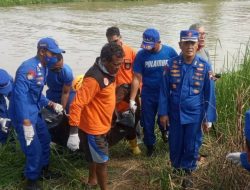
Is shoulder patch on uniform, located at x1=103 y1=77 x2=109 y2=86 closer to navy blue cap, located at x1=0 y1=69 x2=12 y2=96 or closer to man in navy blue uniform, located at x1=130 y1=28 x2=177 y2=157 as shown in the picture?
man in navy blue uniform, located at x1=130 y1=28 x2=177 y2=157

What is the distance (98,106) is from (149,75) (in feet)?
4.39

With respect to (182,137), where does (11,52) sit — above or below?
below

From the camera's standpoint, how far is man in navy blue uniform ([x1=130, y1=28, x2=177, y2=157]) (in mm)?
5074

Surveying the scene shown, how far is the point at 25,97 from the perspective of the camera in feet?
13.4

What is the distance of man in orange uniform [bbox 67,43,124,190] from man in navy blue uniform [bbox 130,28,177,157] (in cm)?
116

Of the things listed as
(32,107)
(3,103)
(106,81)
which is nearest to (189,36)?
(106,81)

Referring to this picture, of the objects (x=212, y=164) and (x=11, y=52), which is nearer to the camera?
(x=212, y=164)

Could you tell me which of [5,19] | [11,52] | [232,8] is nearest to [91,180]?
[11,52]

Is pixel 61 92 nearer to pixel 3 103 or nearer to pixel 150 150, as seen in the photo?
pixel 3 103

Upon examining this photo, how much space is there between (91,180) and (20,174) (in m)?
0.78

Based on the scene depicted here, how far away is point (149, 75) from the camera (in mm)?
5168

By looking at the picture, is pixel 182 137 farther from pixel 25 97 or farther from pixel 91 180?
pixel 25 97

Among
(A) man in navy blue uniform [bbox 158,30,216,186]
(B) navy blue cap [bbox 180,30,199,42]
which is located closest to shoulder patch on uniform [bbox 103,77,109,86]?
(A) man in navy blue uniform [bbox 158,30,216,186]

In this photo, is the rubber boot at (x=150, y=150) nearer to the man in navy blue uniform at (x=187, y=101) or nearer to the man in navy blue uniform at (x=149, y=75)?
the man in navy blue uniform at (x=149, y=75)
